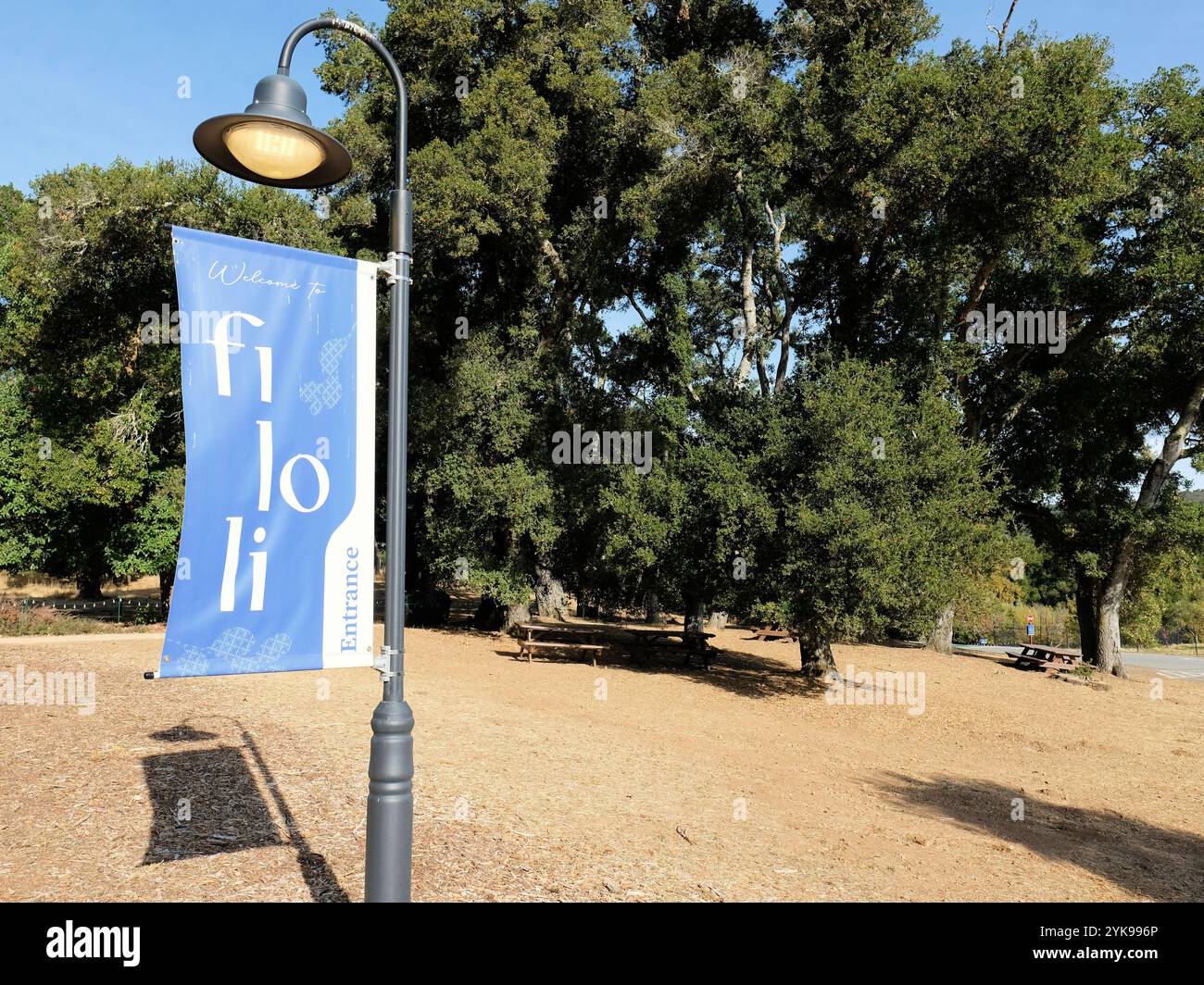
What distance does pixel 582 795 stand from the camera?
8.87m

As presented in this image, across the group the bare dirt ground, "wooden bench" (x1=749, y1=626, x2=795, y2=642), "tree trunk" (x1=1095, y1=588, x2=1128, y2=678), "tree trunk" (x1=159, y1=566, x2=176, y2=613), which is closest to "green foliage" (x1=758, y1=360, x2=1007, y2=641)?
the bare dirt ground

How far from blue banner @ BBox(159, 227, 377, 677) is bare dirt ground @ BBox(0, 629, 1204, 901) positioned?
2479 millimetres

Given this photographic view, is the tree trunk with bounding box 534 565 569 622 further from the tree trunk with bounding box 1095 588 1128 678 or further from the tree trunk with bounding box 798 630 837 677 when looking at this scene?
the tree trunk with bounding box 1095 588 1128 678

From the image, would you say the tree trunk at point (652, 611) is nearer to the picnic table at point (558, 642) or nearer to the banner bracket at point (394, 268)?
the picnic table at point (558, 642)

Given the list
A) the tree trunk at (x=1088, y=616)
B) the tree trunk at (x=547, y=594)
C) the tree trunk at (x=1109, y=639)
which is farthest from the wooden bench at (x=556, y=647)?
the tree trunk at (x=1088, y=616)

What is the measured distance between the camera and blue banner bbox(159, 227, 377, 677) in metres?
4.10

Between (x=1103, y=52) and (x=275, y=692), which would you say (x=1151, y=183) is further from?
(x=275, y=692)

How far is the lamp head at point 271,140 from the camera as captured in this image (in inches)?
165

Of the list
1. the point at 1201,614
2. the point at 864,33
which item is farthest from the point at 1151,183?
the point at 1201,614

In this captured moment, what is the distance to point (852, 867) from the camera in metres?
7.25

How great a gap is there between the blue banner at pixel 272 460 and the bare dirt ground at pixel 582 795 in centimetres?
248

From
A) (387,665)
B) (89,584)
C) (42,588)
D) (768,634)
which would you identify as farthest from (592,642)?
(42,588)

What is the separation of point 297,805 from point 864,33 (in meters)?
21.0

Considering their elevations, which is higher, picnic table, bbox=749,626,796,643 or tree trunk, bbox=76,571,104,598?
tree trunk, bbox=76,571,104,598
